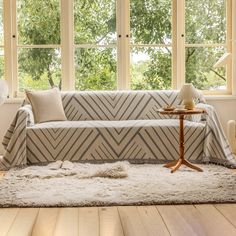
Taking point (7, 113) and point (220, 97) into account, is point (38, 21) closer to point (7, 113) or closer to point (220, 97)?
point (7, 113)

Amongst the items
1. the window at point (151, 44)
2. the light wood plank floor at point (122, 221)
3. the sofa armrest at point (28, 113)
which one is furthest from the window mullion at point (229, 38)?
the light wood plank floor at point (122, 221)

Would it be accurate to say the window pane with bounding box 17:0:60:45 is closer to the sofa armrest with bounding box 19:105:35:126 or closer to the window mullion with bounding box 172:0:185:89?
the sofa armrest with bounding box 19:105:35:126

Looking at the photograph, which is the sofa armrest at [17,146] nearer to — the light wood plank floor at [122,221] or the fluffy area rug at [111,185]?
the fluffy area rug at [111,185]

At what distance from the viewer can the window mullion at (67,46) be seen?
612 centimetres

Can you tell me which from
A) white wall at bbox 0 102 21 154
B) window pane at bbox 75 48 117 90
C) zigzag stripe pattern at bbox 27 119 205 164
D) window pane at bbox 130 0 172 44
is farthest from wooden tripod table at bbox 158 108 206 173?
white wall at bbox 0 102 21 154

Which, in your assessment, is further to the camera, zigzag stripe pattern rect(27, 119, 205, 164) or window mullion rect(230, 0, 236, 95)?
window mullion rect(230, 0, 236, 95)

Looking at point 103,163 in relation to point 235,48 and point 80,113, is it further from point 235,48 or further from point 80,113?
point 235,48

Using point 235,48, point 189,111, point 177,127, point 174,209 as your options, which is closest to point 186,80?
point 235,48

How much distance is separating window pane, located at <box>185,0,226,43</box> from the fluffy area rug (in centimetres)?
202

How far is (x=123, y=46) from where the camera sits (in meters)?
6.19

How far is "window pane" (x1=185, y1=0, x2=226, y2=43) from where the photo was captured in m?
6.20

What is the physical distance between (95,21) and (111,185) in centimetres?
281

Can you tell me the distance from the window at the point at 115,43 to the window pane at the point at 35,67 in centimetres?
1

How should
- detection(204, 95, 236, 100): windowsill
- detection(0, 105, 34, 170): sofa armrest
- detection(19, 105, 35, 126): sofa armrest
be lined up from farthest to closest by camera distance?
detection(204, 95, 236, 100): windowsill → detection(19, 105, 35, 126): sofa armrest → detection(0, 105, 34, 170): sofa armrest
